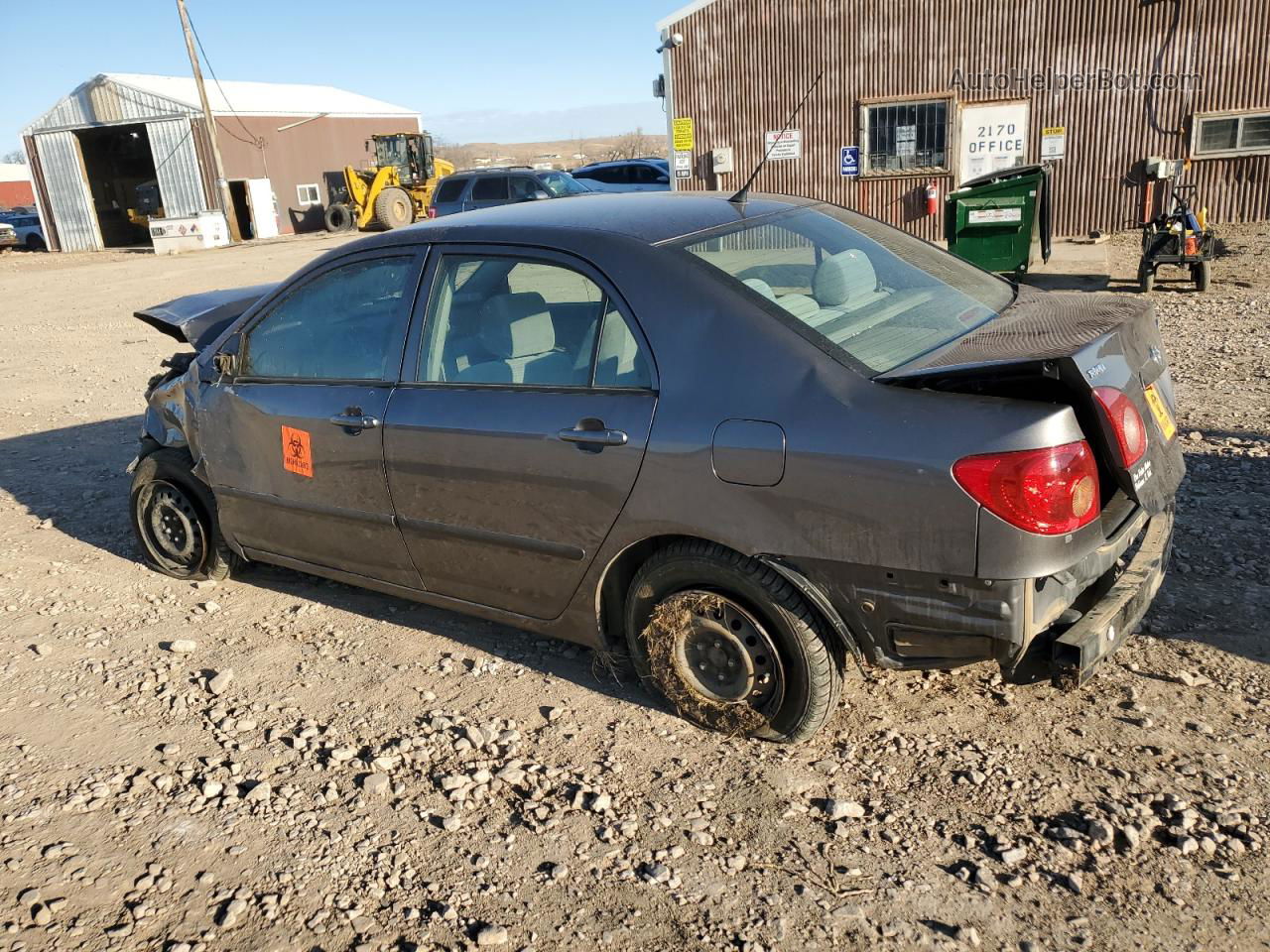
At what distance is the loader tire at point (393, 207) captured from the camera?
3056cm

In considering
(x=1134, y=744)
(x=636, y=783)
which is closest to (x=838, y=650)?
(x=636, y=783)

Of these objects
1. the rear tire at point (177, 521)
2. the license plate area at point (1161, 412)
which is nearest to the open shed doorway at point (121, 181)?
the rear tire at point (177, 521)

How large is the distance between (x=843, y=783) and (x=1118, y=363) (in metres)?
1.47

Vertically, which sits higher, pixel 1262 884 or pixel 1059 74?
pixel 1059 74

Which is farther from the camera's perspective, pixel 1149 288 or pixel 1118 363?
pixel 1149 288

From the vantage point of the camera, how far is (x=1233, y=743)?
9.79 ft

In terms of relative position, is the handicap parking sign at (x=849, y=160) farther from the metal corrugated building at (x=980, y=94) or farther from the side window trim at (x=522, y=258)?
the side window trim at (x=522, y=258)

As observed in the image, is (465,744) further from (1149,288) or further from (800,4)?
(800,4)

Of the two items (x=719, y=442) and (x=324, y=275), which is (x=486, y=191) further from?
(x=719, y=442)

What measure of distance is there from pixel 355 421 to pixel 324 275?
72 cm

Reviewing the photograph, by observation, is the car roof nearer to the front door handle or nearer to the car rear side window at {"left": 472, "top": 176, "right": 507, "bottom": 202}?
the front door handle

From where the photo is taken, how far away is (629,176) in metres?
24.6

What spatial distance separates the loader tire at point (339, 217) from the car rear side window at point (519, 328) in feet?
101

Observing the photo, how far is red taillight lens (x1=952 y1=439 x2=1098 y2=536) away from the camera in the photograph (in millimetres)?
2496
